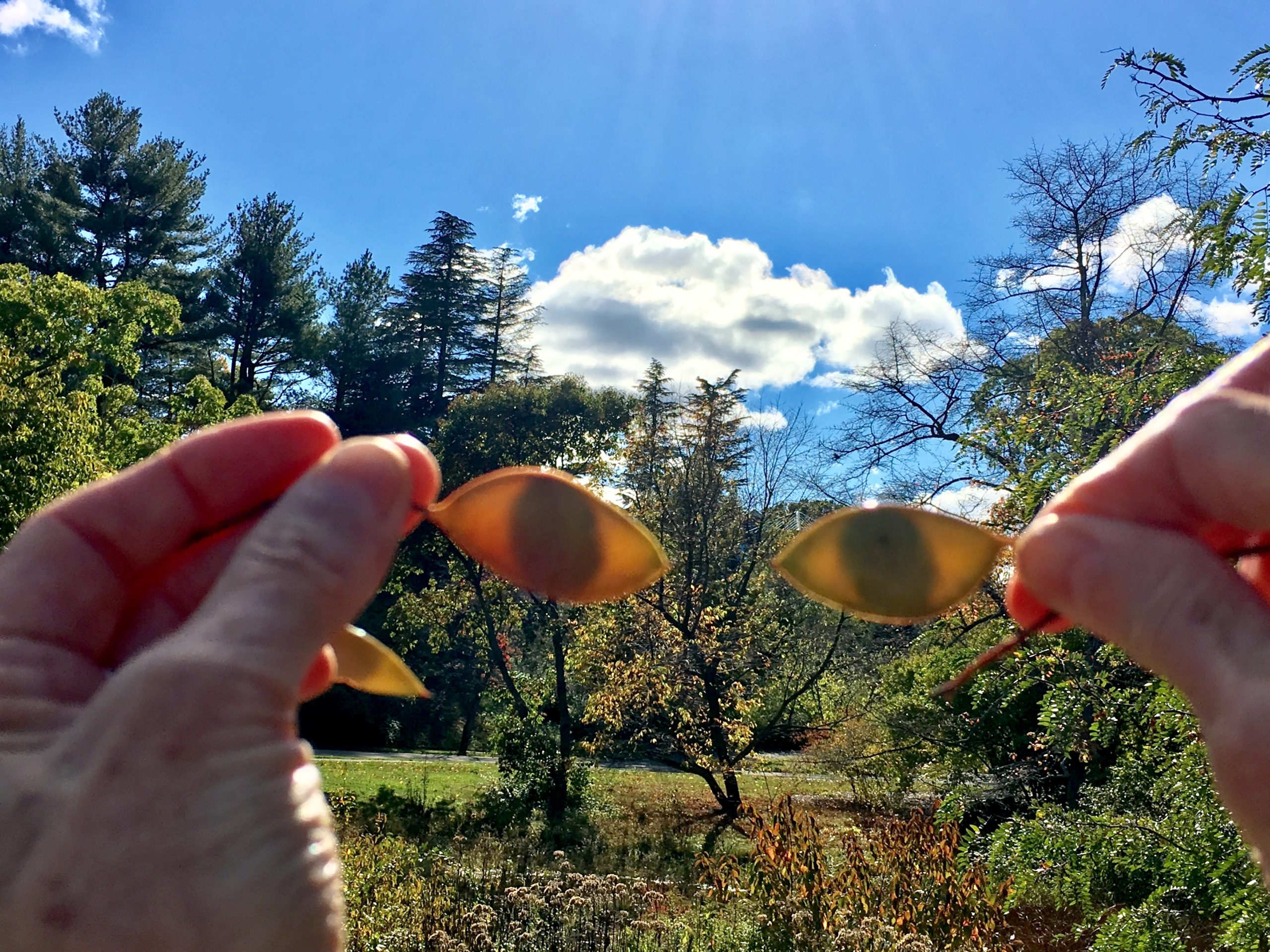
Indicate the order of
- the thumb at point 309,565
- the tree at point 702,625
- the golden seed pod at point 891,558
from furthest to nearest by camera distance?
the tree at point 702,625 < the golden seed pod at point 891,558 < the thumb at point 309,565

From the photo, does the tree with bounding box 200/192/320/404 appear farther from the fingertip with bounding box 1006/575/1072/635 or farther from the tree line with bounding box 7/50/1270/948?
the fingertip with bounding box 1006/575/1072/635

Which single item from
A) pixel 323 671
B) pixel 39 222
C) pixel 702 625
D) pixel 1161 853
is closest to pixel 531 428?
pixel 702 625

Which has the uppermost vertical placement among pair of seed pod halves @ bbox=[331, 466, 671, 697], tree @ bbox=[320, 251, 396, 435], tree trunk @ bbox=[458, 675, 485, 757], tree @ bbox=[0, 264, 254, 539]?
tree @ bbox=[320, 251, 396, 435]

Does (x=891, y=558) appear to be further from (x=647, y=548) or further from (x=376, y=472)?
(x=376, y=472)

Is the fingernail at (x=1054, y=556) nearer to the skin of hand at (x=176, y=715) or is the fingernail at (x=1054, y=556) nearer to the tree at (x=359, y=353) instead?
the skin of hand at (x=176, y=715)

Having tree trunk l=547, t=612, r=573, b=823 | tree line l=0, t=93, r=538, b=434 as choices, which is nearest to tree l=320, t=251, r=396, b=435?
tree line l=0, t=93, r=538, b=434

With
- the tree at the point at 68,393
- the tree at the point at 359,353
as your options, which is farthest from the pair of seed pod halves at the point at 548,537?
the tree at the point at 359,353
